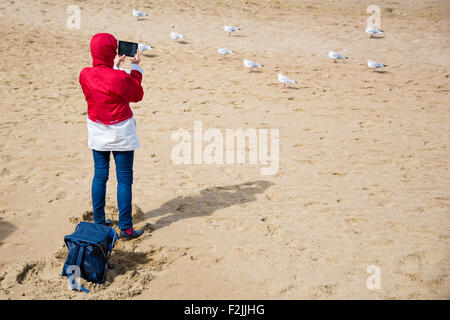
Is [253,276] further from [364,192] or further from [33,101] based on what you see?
[33,101]

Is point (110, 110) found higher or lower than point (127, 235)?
higher

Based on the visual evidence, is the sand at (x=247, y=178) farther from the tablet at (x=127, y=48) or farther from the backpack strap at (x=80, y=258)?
the tablet at (x=127, y=48)

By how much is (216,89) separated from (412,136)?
14.0 feet

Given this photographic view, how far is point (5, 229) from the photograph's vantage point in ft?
13.4

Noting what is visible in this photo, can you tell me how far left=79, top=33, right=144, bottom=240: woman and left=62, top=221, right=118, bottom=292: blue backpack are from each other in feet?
1.94

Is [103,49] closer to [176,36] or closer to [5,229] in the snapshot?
[5,229]

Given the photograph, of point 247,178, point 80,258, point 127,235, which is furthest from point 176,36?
point 80,258

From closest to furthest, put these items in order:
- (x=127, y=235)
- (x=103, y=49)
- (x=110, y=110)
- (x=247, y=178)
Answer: (x=103, y=49) < (x=110, y=110) < (x=127, y=235) < (x=247, y=178)

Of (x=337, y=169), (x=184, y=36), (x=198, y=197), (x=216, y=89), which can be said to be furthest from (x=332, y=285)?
(x=184, y=36)

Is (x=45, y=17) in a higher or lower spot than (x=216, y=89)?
higher

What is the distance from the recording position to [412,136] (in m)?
6.97

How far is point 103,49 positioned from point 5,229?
2.21 metres

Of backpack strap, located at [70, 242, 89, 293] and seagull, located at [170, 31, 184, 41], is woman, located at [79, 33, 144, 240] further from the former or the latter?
seagull, located at [170, 31, 184, 41]

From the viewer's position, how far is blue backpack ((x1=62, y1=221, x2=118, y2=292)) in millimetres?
3156
